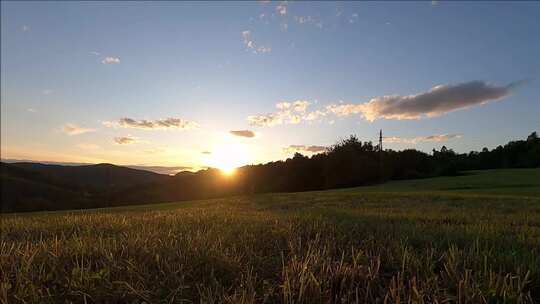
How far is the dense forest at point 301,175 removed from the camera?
7875 centimetres

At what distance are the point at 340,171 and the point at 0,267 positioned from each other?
79080mm

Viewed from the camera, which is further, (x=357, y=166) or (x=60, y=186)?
(x=60, y=186)

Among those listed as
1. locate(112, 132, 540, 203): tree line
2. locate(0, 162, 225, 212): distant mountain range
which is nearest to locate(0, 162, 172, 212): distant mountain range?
locate(0, 162, 225, 212): distant mountain range

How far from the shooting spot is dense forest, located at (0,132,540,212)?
3100 inches

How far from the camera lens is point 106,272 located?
265 cm

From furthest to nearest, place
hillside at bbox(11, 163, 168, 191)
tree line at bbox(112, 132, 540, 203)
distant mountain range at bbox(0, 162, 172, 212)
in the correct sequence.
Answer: hillside at bbox(11, 163, 168, 191) < distant mountain range at bbox(0, 162, 172, 212) < tree line at bbox(112, 132, 540, 203)

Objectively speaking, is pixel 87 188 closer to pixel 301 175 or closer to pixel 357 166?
pixel 301 175

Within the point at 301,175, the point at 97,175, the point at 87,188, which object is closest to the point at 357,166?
the point at 301,175

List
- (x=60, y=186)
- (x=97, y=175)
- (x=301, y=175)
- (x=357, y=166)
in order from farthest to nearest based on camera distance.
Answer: (x=97, y=175) → (x=60, y=186) → (x=301, y=175) → (x=357, y=166)

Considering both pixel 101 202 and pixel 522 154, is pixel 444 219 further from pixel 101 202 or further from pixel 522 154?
pixel 101 202

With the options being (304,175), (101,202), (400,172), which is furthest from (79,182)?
(400,172)

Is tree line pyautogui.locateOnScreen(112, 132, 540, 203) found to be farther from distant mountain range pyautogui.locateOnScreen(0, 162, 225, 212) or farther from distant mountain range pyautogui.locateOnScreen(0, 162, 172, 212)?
distant mountain range pyautogui.locateOnScreen(0, 162, 172, 212)

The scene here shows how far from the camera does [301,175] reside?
8969 centimetres

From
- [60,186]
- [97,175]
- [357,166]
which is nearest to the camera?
[357,166]
